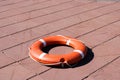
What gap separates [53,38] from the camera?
194 inches

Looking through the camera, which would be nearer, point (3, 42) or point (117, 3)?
point (3, 42)

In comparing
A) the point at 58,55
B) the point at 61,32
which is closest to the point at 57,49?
the point at 58,55

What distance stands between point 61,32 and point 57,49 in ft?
2.85

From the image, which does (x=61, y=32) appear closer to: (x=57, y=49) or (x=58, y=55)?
(x=57, y=49)

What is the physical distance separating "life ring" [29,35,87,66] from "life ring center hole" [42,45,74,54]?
80 millimetres

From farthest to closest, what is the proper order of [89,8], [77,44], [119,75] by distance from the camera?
[89,8] → [77,44] → [119,75]

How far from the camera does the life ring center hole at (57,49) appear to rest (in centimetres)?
477

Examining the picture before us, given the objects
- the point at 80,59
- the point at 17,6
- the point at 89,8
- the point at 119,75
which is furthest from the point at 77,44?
the point at 17,6

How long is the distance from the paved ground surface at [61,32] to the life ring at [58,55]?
0.12 meters

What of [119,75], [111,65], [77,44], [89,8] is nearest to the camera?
[119,75]

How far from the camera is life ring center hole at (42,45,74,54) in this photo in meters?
4.77

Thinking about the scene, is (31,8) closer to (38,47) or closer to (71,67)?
(38,47)

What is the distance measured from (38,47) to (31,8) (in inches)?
120

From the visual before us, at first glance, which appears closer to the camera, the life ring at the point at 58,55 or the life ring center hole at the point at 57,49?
the life ring at the point at 58,55
